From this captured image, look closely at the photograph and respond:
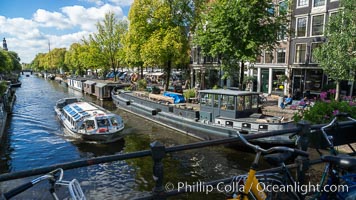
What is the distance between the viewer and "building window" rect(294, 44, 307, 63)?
29922mm

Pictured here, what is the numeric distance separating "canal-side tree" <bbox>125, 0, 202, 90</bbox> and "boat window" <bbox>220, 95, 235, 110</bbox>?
510 inches

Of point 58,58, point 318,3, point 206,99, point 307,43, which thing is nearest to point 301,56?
point 307,43

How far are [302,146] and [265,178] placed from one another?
42.5 inches

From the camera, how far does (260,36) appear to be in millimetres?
22109

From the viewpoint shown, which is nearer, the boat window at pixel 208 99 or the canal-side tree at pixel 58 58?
the boat window at pixel 208 99

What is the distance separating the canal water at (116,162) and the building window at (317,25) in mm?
18507

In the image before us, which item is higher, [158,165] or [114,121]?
[158,165]

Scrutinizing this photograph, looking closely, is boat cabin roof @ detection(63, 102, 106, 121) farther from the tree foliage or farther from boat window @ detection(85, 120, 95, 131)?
the tree foliage

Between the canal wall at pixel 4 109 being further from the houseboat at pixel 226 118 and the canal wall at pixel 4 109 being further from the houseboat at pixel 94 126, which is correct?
the houseboat at pixel 226 118

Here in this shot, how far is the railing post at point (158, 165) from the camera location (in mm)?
2982

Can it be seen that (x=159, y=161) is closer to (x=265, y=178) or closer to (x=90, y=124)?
(x=265, y=178)

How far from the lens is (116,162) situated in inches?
653

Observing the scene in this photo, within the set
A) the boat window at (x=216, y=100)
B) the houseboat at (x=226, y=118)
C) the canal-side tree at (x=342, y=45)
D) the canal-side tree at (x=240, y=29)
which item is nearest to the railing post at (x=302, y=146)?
the houseboat at (x=226, y=118)

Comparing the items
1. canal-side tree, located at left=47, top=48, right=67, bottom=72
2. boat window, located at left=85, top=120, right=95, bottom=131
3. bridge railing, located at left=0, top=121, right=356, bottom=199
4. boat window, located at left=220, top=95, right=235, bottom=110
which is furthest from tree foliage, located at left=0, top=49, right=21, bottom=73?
bridge railing, located at left=0, top=121, right=356, bottom=199
